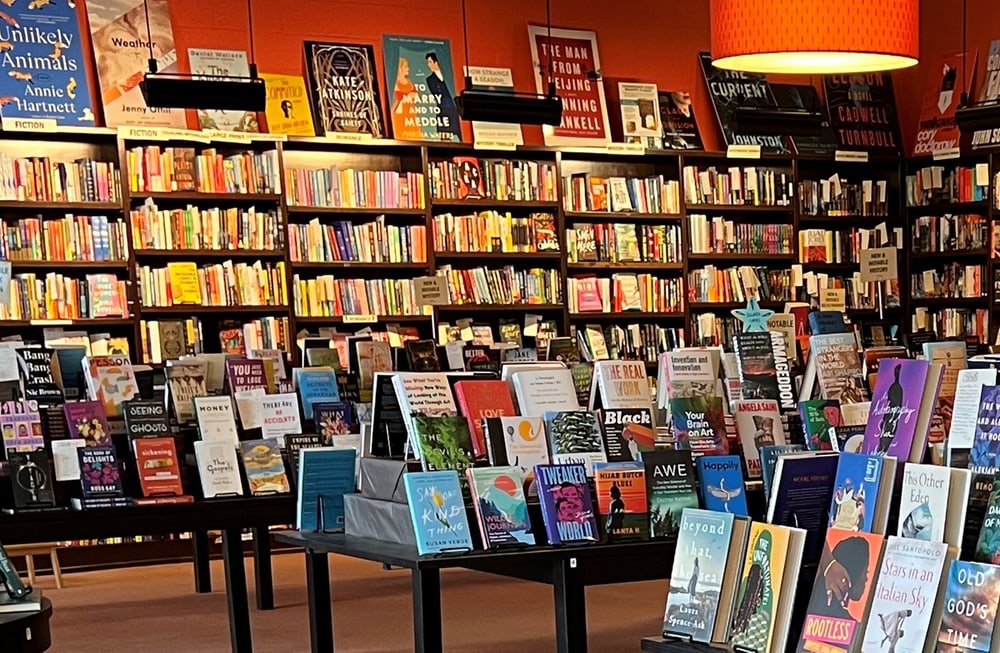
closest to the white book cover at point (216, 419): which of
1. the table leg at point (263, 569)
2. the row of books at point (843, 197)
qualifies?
the table leg at point (263, 569)

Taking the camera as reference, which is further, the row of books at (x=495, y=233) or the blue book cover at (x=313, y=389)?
the row of books at (x=495, y=233)

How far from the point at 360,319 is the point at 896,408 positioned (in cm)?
654

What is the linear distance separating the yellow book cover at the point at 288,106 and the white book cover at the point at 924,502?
7.22m

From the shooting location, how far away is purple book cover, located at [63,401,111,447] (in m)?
6.02

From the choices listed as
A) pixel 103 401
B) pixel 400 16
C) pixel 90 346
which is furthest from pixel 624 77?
pixel 103 401

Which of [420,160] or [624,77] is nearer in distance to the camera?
[420,160]

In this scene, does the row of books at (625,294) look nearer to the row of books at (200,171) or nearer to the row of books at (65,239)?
the row of books at (200,171)

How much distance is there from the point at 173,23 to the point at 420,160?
1.84m

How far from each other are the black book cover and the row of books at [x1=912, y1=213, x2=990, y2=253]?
75 centimetres

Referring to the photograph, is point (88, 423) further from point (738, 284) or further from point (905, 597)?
point (738, 284)

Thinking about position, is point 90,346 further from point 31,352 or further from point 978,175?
point 978,175

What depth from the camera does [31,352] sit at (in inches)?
252

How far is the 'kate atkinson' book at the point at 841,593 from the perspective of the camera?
125 inches

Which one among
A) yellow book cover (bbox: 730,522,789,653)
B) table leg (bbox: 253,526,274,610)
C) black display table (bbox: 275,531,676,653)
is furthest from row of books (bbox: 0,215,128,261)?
yellow book cover (bbox: 730,522,789,653)
